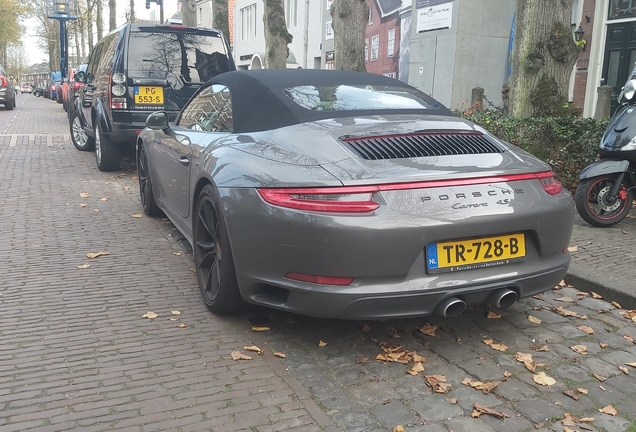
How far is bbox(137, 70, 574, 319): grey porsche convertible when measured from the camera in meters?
2.86

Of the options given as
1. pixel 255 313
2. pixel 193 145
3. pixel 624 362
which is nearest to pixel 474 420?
pixel 624 362

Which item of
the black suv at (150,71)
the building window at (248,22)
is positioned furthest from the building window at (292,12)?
the black suv at (150,71)

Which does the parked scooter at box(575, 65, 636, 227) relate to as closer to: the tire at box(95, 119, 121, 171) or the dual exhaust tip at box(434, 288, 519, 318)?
the dual exhaust tip at box(434, 288, 519, 318)

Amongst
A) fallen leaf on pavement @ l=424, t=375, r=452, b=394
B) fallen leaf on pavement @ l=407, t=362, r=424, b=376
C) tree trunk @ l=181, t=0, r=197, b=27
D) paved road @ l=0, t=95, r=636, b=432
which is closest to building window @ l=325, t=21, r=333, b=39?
tree trunk @ l=181, t=0, r=197, b=27

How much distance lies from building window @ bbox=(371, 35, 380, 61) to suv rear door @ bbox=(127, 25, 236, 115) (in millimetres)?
18886

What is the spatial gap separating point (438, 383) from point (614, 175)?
11.9ft

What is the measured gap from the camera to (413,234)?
2846mm

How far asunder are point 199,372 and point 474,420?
136 centimetres

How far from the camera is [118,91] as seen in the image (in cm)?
813

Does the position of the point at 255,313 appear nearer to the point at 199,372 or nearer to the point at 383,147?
the point at 199,372

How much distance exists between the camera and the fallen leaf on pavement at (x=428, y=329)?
350cm

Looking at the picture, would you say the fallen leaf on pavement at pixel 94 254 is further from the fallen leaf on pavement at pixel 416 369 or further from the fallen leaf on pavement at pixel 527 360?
the fallen leaf on pavement at pixel 527 360

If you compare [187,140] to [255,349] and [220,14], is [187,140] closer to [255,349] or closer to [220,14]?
[255,349]

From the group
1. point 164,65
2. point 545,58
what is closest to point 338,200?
point 545,58
